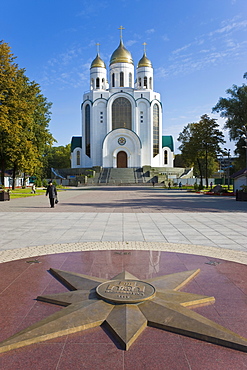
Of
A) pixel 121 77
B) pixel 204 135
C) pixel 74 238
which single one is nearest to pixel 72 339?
pixel 74 238

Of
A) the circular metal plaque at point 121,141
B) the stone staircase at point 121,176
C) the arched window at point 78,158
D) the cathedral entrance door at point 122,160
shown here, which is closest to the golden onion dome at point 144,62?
the circular metal plaque at point 121,141

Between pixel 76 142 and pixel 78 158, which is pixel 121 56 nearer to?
pixel 76 142

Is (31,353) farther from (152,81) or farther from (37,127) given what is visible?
(152,81)

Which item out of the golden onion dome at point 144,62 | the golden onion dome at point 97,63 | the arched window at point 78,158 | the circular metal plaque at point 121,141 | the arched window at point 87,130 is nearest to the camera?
the circular metal plaque at point 121,141

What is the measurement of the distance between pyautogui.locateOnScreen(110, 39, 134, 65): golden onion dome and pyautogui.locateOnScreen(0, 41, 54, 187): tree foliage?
3765cm

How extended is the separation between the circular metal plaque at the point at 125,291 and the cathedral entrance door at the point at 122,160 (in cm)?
6997

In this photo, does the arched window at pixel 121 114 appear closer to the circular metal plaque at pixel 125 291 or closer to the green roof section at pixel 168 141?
the green roof section at pixel 168 141

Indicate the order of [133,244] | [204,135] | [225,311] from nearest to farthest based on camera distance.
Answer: [225,311], [133,244], [204,135]

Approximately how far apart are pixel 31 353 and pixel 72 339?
16.8 inches

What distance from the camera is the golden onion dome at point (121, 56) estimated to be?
7606 cm

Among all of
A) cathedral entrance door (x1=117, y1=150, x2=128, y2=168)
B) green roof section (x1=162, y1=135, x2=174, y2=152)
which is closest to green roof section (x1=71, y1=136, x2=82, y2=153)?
cathedral entrance door (x1=117, y1=150, x2=128, y2=168)

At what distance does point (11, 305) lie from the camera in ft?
13.9

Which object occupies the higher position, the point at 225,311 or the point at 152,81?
the point at 152,81

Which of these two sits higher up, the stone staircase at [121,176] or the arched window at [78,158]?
the arched window at [78,158]
